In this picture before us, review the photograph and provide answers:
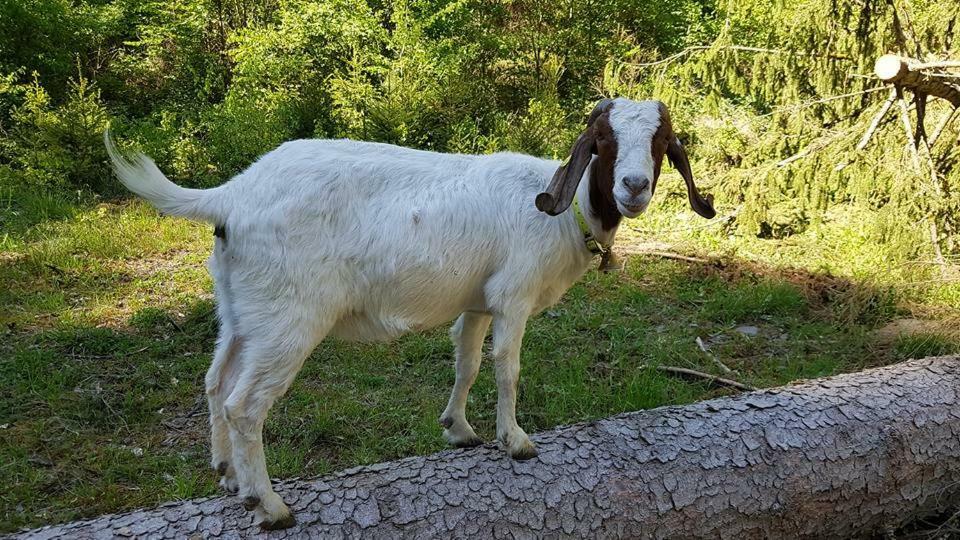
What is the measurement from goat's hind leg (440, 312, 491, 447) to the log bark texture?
0.39 metres

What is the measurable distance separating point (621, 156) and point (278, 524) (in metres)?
1.87

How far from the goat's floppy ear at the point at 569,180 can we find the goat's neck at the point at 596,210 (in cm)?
14

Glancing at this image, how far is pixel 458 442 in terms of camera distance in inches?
133

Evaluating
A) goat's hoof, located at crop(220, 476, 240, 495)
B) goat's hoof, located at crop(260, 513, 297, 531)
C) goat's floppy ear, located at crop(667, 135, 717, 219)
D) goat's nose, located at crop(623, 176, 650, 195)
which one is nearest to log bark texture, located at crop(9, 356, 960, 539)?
goat's hoof, located at crop(260, 513, 297, 531)

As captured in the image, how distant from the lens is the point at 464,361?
3221 mm

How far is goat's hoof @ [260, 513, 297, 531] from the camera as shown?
2432 millimetres

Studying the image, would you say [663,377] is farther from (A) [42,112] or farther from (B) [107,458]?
(A) [42,112]

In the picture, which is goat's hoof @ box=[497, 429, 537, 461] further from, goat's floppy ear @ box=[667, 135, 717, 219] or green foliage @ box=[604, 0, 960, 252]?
green foliage @ box=[604, 0, 960, 252]

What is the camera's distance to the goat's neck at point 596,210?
2.77 m

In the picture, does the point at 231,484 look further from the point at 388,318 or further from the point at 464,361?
the point at 464,361

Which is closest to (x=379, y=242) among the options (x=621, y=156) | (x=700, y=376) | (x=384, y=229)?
(x=384, y=229)

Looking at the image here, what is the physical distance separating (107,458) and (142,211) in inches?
205

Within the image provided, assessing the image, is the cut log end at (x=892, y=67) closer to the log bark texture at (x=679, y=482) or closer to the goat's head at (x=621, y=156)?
the log bark texture at (x=679, y=482)

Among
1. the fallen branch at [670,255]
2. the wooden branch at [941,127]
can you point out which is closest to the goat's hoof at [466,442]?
the fallen branch at [670,255]
